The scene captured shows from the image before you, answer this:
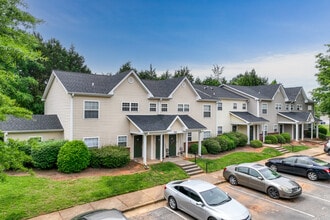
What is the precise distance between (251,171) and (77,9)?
17152mm

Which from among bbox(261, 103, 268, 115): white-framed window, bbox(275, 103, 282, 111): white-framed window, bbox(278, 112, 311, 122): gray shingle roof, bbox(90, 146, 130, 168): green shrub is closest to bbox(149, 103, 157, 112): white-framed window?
bbox(90, 146, 130, 168): green shrub

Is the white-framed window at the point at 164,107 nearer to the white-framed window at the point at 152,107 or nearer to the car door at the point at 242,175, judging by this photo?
the white-framed window at the point at 152,107

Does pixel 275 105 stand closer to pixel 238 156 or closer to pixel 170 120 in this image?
pixel 238 156

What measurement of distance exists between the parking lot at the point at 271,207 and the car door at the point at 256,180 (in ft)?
1.33

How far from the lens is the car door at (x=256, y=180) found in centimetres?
1255

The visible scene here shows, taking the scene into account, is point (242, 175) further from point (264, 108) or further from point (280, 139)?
point (264, 108)

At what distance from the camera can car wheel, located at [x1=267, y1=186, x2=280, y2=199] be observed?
1181cm

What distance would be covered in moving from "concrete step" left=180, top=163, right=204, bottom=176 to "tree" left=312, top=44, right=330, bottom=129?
27142mm

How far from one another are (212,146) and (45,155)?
1569 centimetres

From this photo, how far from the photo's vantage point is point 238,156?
21359mm

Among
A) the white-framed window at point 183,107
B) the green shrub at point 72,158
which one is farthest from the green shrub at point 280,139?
the green shrub at point 72,158

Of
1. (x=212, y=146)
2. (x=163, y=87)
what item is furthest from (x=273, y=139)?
(x=163, y=87)

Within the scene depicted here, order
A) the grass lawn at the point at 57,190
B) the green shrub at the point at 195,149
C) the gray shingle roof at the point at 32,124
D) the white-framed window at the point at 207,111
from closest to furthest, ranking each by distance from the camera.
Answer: the grass lawn at the point at 57,190
the gray shingle roof at the point at 32,124
the green shrub at the point at 195,149
the white-framed window at the point at 207,111

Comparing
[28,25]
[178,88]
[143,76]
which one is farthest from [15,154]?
[143,76]
